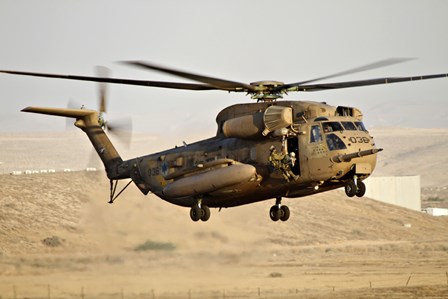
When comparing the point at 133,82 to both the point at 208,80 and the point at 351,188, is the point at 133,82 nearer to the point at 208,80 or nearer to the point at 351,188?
the point at 208,80

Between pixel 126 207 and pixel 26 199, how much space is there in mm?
29922

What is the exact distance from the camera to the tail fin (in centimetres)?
3688

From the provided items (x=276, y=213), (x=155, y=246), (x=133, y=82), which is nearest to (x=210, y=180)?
(x=276, y=213)

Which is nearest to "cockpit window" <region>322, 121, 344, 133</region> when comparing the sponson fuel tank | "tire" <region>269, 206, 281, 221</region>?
the sponson fuel tank

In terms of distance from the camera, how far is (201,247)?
40906 mm

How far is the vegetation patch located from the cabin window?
1445cm

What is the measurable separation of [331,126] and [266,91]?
8.13 feet

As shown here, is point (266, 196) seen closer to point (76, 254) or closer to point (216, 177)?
point (216, 177)

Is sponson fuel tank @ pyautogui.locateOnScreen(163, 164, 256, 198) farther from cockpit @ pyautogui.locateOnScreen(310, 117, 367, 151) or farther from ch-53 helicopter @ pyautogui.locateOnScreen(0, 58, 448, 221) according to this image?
cockpit @ pyautogui.locateOnScreen(310, 117, 367, 151)

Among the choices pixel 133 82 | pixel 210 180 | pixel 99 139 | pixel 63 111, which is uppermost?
pixel 63 111

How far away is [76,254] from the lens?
147 ft

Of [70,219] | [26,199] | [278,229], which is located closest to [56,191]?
[26,199]

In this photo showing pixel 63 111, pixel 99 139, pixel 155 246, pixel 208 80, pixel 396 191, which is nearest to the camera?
pixel 208 80

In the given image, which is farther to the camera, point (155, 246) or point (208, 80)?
point (155, 246)
